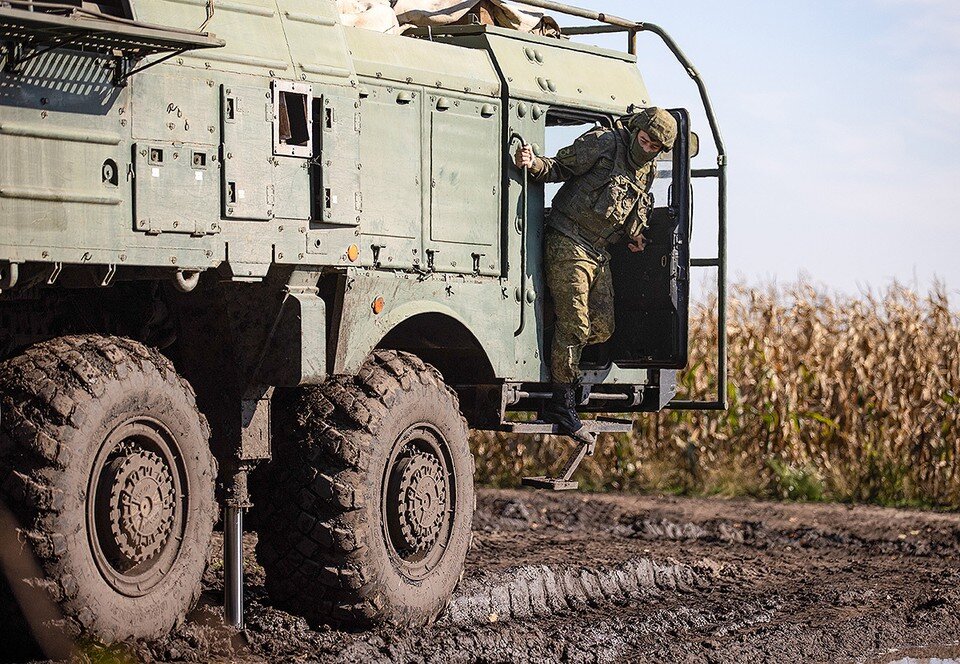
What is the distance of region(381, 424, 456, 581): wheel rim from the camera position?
8.19m

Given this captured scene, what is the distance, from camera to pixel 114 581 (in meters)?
6.66

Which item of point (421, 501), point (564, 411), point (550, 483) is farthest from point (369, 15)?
point (550, 483)

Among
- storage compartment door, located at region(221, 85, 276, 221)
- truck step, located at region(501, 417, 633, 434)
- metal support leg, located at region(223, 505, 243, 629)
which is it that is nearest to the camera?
storage compartment door, located at region(221, 85, 276, 221)

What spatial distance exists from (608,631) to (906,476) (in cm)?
813

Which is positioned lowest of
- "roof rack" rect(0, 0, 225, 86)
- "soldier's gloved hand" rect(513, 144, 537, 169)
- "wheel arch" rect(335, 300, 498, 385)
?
"wheel arch" rect(335, 300, 498, 385)

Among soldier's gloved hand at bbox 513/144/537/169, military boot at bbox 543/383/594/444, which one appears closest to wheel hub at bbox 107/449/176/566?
soldier's gloved hand at bbox 513/144/537/169

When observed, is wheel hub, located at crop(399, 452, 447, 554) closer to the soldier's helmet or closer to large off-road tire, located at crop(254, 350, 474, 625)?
large off-road tire, located at crop(254, 350, 474, 625)

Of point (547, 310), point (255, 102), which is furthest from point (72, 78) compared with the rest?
point (547, 310)

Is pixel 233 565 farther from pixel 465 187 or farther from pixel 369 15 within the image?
pixel 369 15

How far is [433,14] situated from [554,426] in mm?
2610

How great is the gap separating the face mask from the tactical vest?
0.04 metres

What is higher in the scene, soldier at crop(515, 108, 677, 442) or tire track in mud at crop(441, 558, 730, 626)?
soldier at crop(515, 108, 677, 442)

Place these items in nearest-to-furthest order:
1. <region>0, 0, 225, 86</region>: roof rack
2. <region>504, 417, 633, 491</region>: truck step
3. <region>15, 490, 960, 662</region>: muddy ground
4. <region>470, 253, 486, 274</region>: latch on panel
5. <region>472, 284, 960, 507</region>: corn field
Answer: <region>0, 0, 225, 86</region>: roof rack
<region>15, 490, 960, 662</region>: muddy ground
<region>470, 253, 486, 274</region>: latch on panel
<region>504, 417, 633, 491</region>: truck step
<region>472, 284, 960, 507</region>: corn field

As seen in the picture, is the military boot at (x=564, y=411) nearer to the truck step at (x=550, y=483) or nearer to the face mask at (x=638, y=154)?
the truck step at (x=550, y=483)
